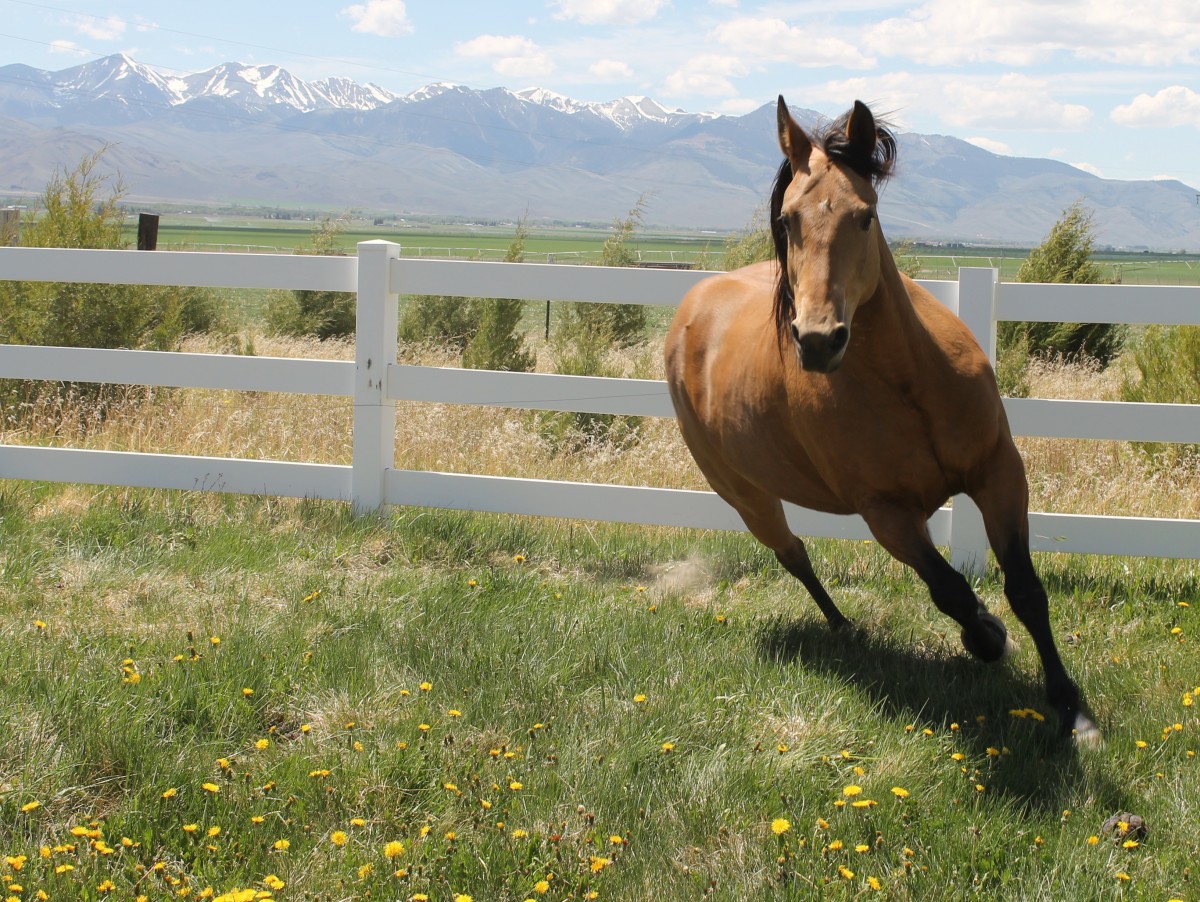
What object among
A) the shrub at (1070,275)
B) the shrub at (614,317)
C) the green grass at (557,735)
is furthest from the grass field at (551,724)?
the shrub at (1070,275)

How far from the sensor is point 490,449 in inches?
340

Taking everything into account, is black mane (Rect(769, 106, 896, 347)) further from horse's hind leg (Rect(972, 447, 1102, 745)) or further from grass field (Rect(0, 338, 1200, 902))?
grass field (Rect(0, 338, 1200, 902))

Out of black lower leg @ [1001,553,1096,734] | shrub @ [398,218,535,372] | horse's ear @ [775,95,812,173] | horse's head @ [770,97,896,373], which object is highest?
horse's ear @ [775,95,812,173]

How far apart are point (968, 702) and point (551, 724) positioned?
1.50 meters

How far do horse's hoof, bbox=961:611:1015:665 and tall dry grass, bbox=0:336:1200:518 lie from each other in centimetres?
345

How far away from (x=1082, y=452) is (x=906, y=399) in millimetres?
6197

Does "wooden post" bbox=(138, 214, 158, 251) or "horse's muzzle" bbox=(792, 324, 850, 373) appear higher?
"wooden post" bbox=(138, 214, 158, 251)

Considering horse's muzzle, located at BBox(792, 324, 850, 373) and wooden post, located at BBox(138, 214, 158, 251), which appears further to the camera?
wooden post, located at BBox(138, 214, 158, 251)

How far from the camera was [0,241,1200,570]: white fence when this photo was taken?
18.5 ft

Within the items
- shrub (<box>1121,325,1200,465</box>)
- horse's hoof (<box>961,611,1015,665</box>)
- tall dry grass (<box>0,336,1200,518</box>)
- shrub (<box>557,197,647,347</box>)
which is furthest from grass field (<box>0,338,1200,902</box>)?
shrub (<box>557,197,647,347</box>)

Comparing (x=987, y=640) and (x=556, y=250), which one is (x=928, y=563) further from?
(x=556, y=250)

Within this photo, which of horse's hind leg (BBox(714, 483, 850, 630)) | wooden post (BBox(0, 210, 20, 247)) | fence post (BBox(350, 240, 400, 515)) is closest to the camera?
horse's hind leg (BBox(714, 483, 850, 630))

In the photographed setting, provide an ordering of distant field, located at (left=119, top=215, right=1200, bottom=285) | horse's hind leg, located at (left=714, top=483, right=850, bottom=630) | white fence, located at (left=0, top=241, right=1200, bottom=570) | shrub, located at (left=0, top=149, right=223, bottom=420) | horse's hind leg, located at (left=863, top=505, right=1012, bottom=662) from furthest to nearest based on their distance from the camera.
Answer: distant field, located at (left=119, top=215, right=1200, bottom=285)
shrub, located at (left=0, top=149, right=223, bottom=420)
white fence, located at (left=0, top=241, right=1200, bottom=570)
horse's hind leg, located at (left=714, top=483, right=850, bottom=630)
horse's hind leg, located at (left=863, top=505, right=1012, bottom=662)

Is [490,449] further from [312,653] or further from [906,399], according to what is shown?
[906,399]
